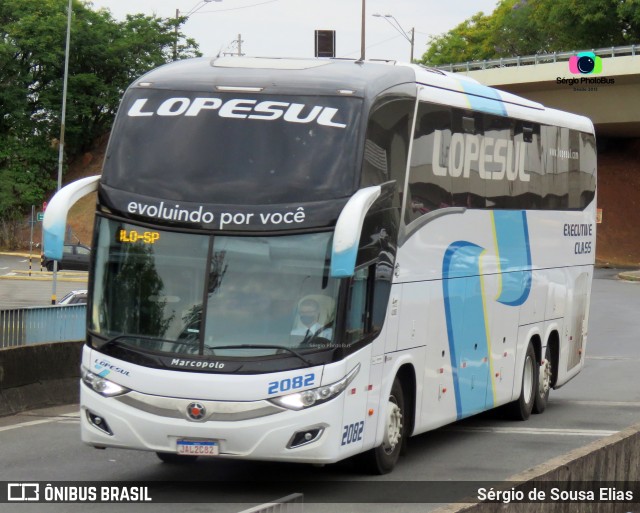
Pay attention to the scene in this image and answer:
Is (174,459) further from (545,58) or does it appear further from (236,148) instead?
(545,58)

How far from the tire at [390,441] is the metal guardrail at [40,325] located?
5999mm

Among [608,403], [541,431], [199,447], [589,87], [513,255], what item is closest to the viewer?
[199,447]

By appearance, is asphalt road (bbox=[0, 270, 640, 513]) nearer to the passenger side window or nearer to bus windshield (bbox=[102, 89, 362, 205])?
the passenger side window

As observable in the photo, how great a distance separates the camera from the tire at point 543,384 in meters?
17.8

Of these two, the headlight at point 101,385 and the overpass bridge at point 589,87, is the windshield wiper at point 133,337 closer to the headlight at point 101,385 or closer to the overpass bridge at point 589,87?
the headlight at point 101,385

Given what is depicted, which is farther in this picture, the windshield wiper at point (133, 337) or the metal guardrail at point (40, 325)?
the metal guardrail at point (40, 325)

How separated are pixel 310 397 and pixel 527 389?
726cm

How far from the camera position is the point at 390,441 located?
12250mm

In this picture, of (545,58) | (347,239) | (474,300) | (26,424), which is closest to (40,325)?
(26,424)

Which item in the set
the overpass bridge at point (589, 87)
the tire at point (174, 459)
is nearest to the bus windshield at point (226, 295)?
the tire at point (174, 459)

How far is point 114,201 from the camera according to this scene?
36.7 ft

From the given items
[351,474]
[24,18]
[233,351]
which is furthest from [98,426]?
[24,18]

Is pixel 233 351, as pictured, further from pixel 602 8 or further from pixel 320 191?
pixel 602 8

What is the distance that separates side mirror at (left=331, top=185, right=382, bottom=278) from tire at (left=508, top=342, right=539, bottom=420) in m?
6.95
